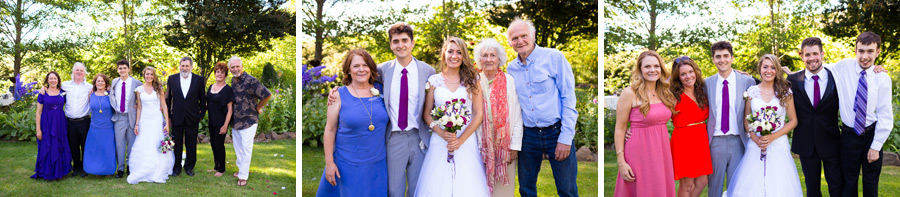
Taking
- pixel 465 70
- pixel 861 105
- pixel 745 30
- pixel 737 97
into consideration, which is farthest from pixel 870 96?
pixel 465 70

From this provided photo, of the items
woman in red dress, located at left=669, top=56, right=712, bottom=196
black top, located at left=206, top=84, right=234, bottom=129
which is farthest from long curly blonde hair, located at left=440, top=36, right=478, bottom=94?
black top, located at left=206, top=84, right=234, bottom=129

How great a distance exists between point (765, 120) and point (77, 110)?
563cm

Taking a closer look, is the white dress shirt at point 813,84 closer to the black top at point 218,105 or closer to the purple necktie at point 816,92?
the purple necktie at point 816,92

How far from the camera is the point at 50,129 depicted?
4.80m

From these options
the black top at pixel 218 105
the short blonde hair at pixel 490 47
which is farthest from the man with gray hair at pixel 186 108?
the short blonde hair at pixel 490 47

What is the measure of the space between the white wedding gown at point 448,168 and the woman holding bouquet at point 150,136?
2832 millimetres

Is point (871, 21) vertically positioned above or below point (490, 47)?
above

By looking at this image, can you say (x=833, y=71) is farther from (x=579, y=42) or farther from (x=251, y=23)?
(x=251, y=23)

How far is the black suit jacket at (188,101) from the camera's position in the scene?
483 cm

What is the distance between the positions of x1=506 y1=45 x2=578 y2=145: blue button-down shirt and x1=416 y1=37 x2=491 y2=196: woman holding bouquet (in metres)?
0.37

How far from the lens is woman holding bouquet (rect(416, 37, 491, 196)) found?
3.26 meters

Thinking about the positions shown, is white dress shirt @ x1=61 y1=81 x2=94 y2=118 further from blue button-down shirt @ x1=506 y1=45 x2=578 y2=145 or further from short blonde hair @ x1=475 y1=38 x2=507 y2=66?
blue button-down shirt @ x1=506 y1=45 x2=578 y2=145

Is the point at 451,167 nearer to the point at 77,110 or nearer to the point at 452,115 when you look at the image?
the point at 452,115

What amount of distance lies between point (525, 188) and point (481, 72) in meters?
0.84
